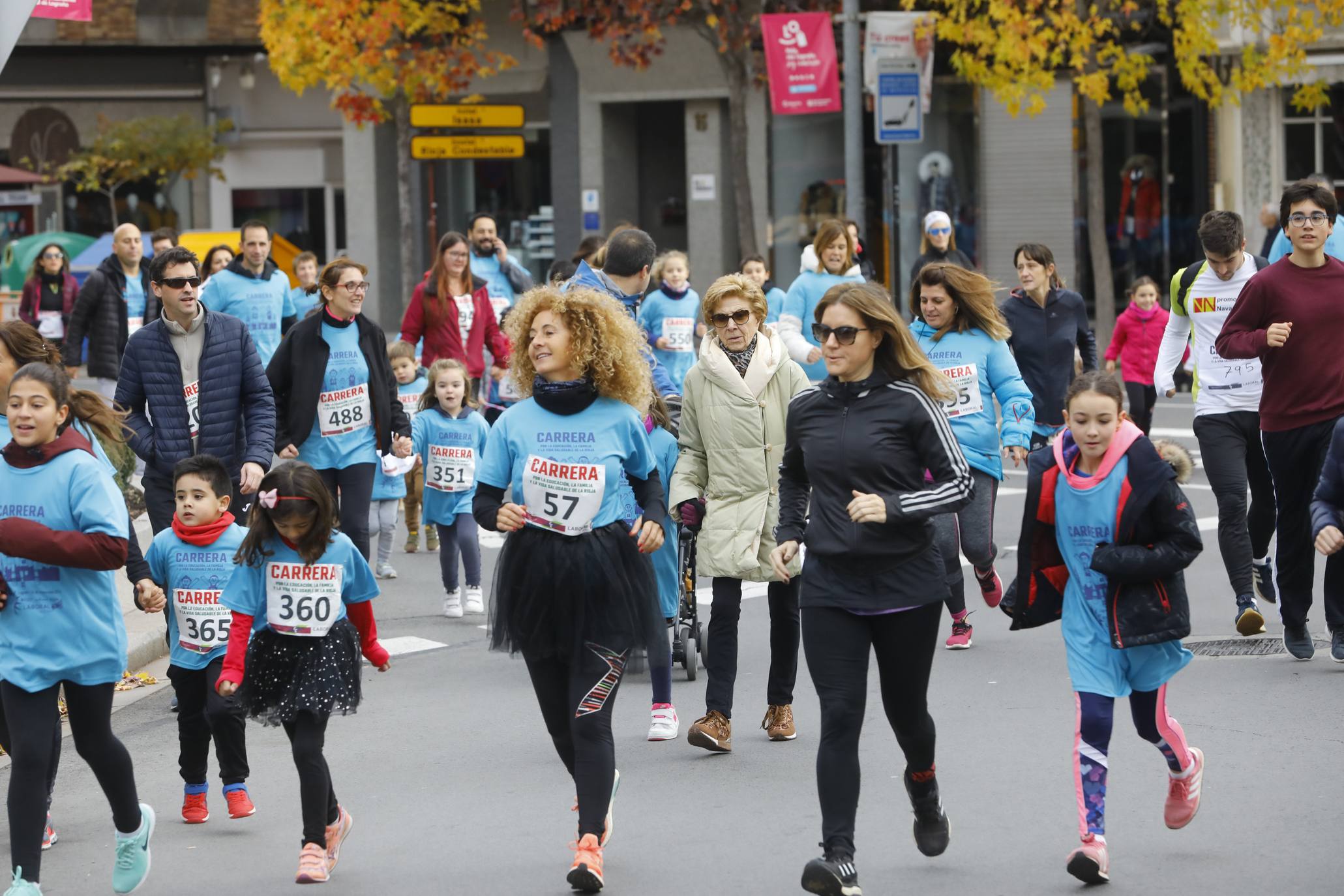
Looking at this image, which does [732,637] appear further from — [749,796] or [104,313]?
[104,313]

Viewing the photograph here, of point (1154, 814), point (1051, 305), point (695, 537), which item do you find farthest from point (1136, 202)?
point (1154, 814)

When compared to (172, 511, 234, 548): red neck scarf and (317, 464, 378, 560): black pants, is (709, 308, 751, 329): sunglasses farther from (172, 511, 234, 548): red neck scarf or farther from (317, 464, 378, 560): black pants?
(317, 464, 378, 560): black pants

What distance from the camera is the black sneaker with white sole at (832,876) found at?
5070 millimetres

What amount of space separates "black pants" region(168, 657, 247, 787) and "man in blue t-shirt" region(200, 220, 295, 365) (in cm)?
548

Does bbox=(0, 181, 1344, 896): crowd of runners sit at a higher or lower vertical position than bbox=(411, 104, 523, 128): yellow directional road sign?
lower

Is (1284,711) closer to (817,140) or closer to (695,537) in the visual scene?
A: (695,537)

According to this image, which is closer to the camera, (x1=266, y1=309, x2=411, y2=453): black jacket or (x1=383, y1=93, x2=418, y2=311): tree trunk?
(x1=266, y1=309, x2=411, y2=453): black jacket

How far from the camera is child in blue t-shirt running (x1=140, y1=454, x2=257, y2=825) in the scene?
6.34 metres

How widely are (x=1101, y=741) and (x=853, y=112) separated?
55.8ft

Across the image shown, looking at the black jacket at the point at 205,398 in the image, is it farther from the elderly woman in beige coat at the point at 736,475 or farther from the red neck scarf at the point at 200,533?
the elderly woman in beige coat at the point at 736,475

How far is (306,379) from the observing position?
29.0ft

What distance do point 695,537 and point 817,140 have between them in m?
20.8

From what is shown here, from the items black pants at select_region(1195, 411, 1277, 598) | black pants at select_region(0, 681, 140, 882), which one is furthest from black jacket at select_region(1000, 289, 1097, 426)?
black pants at select_region(0, 681, 140, 882)

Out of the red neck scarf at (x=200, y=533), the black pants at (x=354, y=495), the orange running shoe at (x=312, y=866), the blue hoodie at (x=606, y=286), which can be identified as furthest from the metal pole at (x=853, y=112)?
the orange running shoe at (x=312, y=866)
